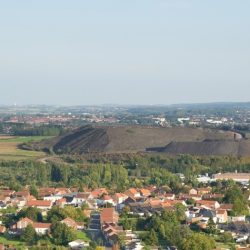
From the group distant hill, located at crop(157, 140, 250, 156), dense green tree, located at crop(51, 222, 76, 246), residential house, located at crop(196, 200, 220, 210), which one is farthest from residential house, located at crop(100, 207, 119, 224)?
distant hill, located at crop(157, 140, 250, 156)

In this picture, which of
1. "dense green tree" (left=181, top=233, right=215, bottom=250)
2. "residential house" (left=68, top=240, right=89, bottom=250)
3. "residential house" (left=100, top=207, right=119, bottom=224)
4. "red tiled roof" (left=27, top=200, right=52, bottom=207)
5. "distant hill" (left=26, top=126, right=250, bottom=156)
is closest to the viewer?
"dense green tree" (left=181, top=233, right=215, bottom=250)

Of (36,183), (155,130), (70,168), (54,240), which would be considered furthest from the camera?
(155,130)

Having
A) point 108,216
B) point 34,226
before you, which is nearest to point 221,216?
point 108,216

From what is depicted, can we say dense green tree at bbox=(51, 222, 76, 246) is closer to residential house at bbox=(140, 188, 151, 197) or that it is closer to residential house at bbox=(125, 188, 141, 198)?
residential house at bbox=(125, 188, 141, 198)

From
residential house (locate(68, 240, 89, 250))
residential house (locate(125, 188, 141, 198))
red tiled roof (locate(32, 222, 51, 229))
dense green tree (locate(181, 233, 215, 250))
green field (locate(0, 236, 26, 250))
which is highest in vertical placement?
dense green tree (locate(181, 233, 215, 250))

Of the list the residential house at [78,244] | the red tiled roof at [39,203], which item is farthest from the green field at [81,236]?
the red tiled roof at [39,203]

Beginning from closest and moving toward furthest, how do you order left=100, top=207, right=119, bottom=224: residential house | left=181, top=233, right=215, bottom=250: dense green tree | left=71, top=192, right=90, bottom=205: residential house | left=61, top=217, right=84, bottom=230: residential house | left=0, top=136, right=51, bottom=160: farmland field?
left=181, top=233, right=215, bottom=250: dense green tree → left=61, top=217, right=84, bottom=230: residential house → left=100, top=207, right=119, bottom=224: residential house → left=71, top=192, right=90, bottom=205: residential house → left=0, top=136, right=51, bottom=160: farmland field

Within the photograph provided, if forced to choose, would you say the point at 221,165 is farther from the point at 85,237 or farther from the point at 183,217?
the point at 85,237

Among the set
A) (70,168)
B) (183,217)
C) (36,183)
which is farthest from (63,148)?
(183,217)

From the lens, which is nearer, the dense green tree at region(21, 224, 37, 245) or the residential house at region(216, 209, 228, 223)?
the dense green tree at region(21, 224, 37, 245)
